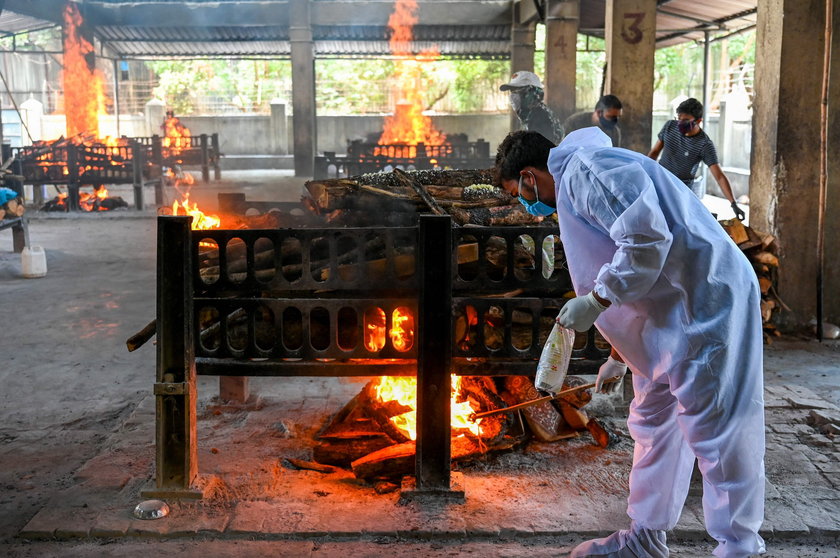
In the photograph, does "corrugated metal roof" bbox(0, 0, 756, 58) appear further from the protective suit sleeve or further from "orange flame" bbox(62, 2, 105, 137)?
the protective suit sleeve

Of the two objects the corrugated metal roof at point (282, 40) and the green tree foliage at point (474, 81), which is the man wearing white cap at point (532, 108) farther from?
the green tree foliage at point (474, 81)

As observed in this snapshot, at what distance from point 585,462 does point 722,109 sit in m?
21.1

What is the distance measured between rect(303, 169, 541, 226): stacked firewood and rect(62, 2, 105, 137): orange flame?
774 inches

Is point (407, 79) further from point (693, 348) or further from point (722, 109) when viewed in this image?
point (693, 348)

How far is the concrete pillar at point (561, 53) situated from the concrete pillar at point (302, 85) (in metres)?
7.84

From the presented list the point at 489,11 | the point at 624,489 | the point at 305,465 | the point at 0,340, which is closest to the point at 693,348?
the point at 624,489

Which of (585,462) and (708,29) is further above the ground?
(708,29)

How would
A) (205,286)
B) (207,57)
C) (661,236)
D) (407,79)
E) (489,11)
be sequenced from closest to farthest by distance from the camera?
(661,236)
(205,286)
(489,11)
(207,57)
(407,79)

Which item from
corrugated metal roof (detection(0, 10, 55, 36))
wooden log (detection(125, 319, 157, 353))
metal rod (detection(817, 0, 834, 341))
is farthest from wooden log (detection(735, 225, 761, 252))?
corrugated metal roof (detection(0, 10, 55, 36))

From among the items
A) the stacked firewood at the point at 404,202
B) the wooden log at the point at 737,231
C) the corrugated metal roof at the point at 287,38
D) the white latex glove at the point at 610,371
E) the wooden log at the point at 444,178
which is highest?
the corrugated metal roof at the point at 287,38

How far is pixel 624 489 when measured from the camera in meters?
3.92

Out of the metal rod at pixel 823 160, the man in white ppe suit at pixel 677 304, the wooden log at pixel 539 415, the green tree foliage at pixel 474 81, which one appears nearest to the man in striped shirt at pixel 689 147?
the metal rod at pixel 823 160

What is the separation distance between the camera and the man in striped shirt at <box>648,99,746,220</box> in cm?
768

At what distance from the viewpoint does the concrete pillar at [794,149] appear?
23.2ft
